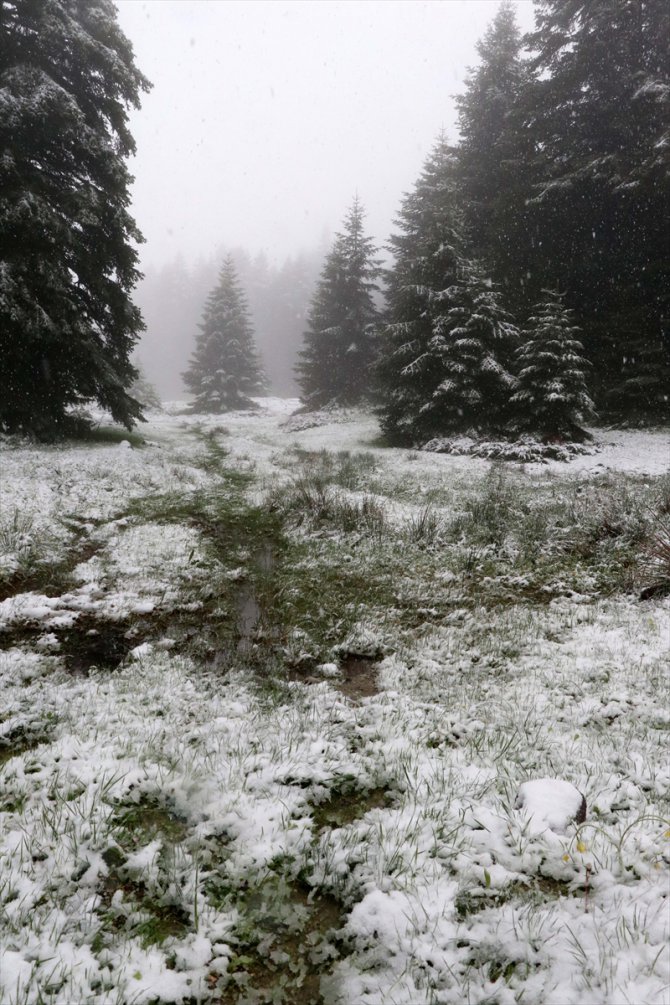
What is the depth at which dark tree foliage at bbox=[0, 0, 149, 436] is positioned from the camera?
1339 cm

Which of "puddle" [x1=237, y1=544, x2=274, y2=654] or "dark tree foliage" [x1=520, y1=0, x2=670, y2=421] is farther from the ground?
"dark tree foliage" [x1=520, y1=0, x2=670, y2=421]

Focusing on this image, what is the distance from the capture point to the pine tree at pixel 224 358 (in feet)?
147

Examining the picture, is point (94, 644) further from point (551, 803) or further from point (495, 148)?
point (495, 148)

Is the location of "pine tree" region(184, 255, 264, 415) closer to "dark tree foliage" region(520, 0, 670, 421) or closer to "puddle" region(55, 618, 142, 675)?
"dark tree foliage" region(520, 0, 670, 421)

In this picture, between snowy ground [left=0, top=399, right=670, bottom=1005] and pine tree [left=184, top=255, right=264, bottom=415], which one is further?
pine tree [left=184, top=255, right=264, bottom=415]

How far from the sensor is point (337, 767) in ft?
12.0

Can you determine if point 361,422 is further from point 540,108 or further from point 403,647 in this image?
point 403,647

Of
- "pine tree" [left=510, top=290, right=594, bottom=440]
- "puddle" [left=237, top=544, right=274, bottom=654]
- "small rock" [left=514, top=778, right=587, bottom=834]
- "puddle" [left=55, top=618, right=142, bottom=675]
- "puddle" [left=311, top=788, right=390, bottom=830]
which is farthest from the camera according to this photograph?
"pine tree" [left=510, top=290, right=594, bottom=440]

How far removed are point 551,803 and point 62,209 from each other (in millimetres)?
18151

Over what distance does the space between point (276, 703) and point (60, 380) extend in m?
14.4

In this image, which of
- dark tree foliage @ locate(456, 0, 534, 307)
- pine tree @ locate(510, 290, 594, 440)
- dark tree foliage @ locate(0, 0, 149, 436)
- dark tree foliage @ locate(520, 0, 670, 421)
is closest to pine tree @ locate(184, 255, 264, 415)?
dark tree foliage @ locate(456, 0, 534, 307)

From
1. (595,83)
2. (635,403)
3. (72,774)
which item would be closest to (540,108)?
(595,83)

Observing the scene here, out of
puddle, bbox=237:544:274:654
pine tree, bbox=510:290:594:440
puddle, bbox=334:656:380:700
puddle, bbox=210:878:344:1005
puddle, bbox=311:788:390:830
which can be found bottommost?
puddle, bbox=334:656:380:700

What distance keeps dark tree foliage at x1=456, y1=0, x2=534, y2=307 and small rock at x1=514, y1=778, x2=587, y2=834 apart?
21.9m
